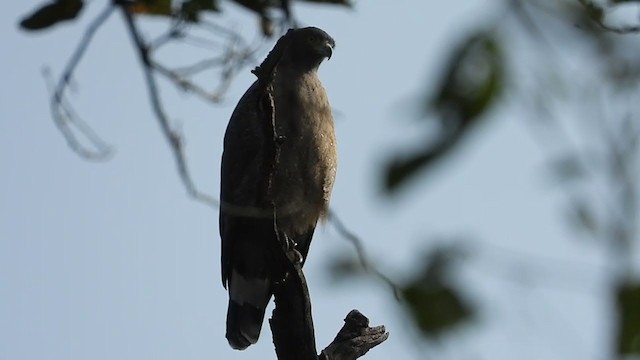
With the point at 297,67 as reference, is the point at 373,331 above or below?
below

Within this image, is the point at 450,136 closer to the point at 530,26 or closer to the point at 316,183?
the point at 530,26

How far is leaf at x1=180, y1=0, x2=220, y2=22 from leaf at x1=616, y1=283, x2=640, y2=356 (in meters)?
1.18

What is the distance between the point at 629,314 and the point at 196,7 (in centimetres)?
122

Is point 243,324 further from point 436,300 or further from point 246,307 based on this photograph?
point 436,300

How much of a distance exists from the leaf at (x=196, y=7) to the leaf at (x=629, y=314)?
1.18 metres

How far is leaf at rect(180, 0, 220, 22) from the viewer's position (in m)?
1.86

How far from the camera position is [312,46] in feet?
17.6

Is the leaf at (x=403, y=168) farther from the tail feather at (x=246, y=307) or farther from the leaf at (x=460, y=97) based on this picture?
the tail feather at (x=246, y=307)

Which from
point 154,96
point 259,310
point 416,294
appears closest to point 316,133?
point 259,310

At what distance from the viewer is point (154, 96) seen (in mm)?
2252

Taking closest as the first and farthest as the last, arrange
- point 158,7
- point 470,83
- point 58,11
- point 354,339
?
point 470,83 → point 58,11 → point 158,7 → point 354,339

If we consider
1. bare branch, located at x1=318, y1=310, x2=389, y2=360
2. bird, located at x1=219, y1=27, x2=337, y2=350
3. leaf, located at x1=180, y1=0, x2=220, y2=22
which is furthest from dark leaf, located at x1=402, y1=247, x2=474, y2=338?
bird, located at x1=219, y1=27, x2=337, y2=350

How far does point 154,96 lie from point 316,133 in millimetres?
2683

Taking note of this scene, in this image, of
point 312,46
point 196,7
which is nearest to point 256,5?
point 196,7
